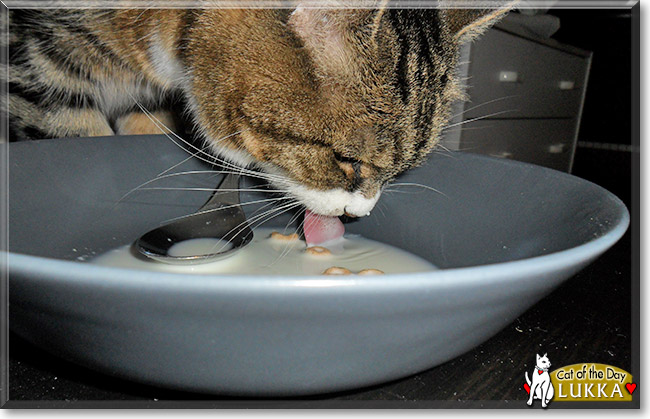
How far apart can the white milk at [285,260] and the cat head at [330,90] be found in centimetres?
8

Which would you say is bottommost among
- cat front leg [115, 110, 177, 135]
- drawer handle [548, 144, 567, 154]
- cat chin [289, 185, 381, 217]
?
drawer handle [548, 144, 567, 154]

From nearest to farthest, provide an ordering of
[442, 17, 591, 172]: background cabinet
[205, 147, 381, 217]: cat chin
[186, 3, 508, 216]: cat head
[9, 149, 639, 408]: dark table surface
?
[9, 149, 639, 408]: dark table surface, [186, 3, 508, 216]: cat head, [205, 147, 381, 217]: cat chin, [442, 17, 591, 172]: background cabinet

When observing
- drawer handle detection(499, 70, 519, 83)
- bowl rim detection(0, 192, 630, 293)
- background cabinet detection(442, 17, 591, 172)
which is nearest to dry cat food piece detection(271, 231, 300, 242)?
bowl rim detection(0, 192, 630, 293)

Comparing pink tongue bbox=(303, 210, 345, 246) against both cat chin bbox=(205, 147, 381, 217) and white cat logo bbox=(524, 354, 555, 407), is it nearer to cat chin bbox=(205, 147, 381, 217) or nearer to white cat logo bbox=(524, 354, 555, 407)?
cat chin bbox=(205, 147, 381, 217)

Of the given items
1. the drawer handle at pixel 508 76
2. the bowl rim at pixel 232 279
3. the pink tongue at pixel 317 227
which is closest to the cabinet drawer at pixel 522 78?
the drawer handle at pixel 508 76

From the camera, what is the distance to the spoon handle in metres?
0.85

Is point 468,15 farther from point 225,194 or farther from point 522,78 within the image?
point 522,78

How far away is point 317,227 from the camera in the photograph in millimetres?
854

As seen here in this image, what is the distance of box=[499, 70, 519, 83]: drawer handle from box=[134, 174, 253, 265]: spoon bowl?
1.51m

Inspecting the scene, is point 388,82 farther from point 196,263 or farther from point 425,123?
point 196,263

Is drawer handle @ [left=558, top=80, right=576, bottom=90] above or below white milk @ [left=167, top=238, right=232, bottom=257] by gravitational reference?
above

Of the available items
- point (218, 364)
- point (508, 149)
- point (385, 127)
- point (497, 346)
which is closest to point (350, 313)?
point (218, 364)

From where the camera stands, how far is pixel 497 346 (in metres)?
0.53

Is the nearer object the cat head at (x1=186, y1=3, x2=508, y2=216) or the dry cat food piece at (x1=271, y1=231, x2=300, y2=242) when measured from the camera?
the cat head at (x1=186, y1=3, x2=508, y2=216)
